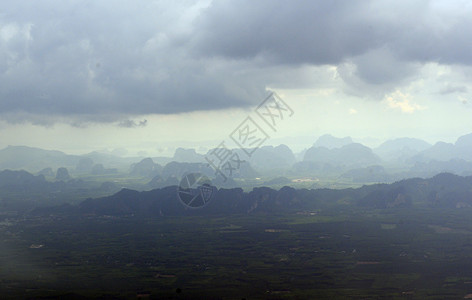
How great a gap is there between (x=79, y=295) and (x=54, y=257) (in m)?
62.8

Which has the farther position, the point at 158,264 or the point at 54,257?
the point at 54,257

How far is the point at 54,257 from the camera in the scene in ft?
631

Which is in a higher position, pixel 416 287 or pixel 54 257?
pixel 54 257

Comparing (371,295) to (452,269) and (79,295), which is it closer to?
(452,269)

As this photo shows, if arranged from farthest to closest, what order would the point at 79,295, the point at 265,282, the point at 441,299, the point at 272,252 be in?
the point at 272,252
the point at 265,282
the point at 79,295
the point at 441,299

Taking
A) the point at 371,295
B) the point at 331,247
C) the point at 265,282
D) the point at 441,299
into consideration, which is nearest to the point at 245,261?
the point at 265,282

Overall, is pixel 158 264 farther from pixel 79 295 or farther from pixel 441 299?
pixel 441 299

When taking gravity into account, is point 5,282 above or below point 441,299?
above

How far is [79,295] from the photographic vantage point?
137000mm

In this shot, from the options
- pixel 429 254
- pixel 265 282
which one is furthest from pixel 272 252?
pixel 429 254

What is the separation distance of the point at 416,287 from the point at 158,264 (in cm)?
9297

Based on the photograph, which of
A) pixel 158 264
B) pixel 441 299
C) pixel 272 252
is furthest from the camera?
pixel 272 252

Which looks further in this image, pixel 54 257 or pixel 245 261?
pixel 54 257

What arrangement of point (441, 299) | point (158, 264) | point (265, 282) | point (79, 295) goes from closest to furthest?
point (441, 299), point (79, 295), point (265, 282), point (158, 264)
